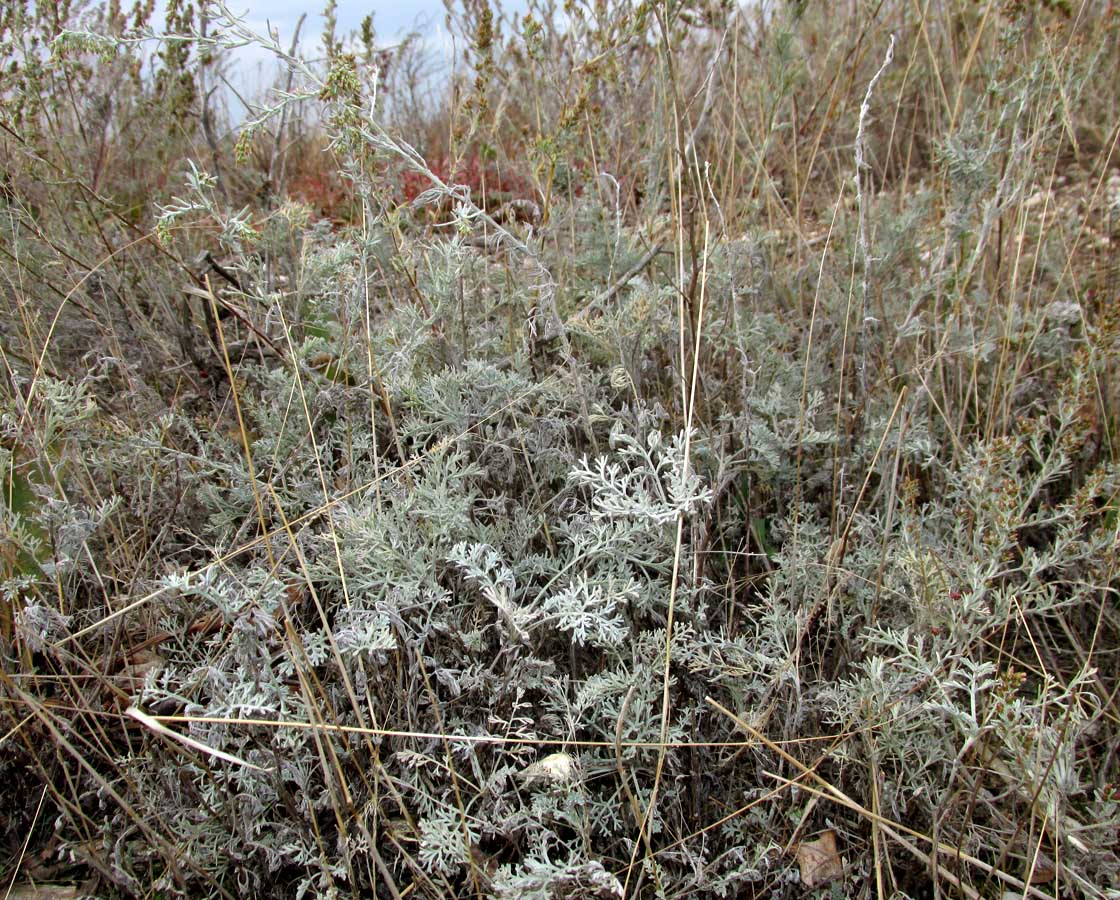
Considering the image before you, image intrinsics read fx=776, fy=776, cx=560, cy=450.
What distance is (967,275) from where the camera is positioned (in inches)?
83.0

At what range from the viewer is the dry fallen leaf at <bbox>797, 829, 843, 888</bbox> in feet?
4.52

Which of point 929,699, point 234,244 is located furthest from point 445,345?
point 929,699

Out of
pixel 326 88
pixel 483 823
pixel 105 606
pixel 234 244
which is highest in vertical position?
pixel 326 88

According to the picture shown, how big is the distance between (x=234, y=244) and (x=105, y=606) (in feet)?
2.81

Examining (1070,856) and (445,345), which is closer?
(1070,856)

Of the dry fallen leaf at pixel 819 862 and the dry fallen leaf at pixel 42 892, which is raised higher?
the dry fallen leaf at pixel 42 892

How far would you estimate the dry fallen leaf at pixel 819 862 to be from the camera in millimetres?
1379

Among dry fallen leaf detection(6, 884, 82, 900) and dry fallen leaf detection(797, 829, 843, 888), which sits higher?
dry fallen leaf detection(6, 884, 82, 900)

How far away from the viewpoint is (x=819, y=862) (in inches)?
55.0

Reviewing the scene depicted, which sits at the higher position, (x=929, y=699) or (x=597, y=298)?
(x=597, y=298)

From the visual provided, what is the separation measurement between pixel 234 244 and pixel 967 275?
6.12 feet

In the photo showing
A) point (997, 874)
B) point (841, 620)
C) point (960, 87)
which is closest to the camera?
point (997, 874)

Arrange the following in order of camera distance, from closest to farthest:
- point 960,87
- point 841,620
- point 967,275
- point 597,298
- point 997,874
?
1. point 997,874
2. point 841,620
3. point 597,298
4. point 967,275
5. point 960,87

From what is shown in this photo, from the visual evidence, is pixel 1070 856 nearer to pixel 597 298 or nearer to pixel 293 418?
pixel 597 298
